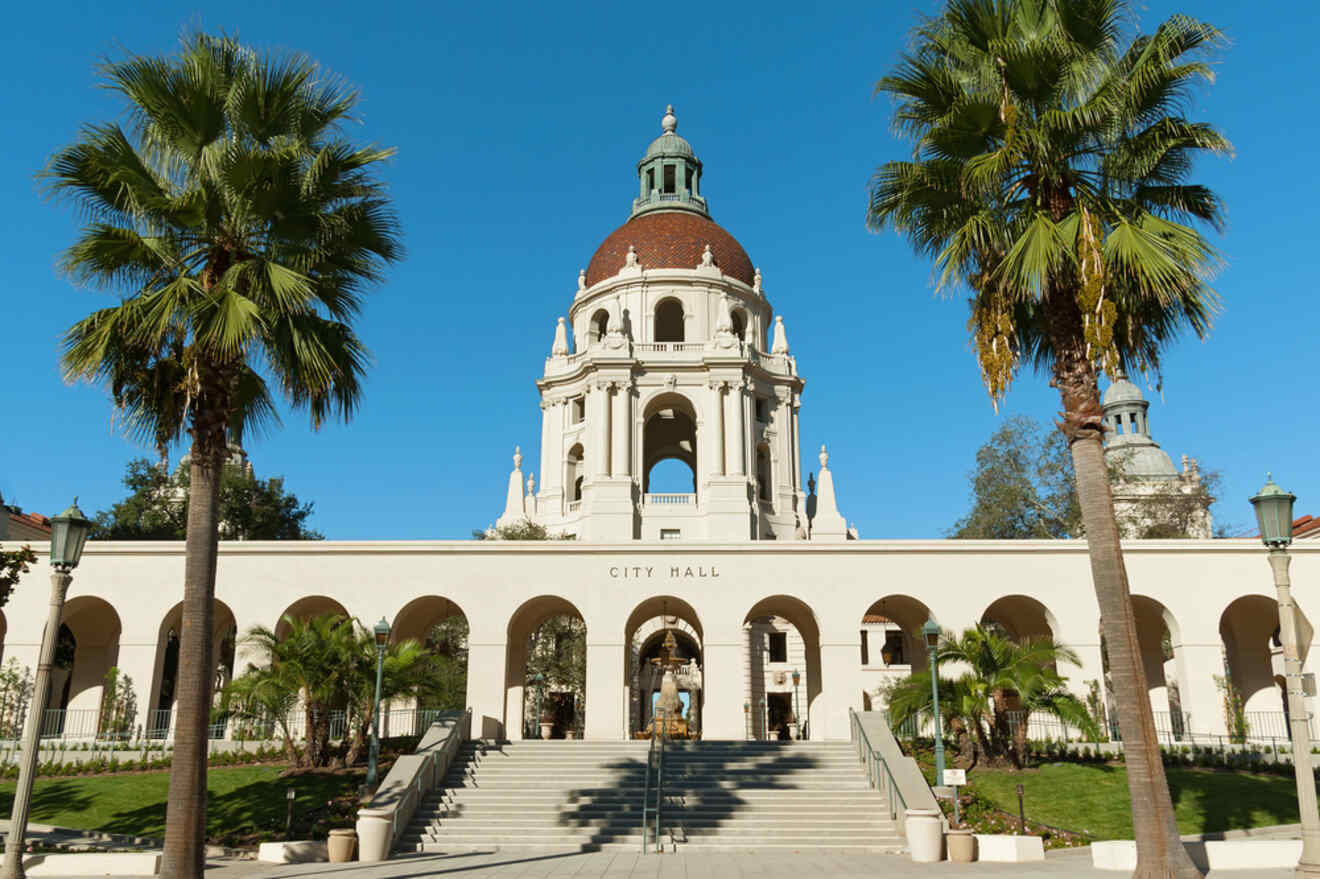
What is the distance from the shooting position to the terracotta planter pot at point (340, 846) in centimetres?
1812

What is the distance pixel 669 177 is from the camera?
5675 cm

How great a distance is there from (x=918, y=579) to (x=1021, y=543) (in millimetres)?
3209

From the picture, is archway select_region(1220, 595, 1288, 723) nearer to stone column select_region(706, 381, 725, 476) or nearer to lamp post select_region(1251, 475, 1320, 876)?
lamp post select_region(1251, 475, 1320, 876)

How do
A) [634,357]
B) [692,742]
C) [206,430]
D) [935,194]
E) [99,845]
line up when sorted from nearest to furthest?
1. [206,430]
2. [935,194]
3. [99,845]
4. [692,742]
5. [634,357]

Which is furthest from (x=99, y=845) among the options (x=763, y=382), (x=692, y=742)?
(x=763, y=382)

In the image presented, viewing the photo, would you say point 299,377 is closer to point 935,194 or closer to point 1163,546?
point 935,194

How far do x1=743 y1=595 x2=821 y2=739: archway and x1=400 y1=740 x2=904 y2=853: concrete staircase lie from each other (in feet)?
21.4

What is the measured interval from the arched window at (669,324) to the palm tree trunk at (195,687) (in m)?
38.1

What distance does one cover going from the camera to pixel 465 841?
1991cm

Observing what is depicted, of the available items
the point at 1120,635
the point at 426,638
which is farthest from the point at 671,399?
the point at 1120,635

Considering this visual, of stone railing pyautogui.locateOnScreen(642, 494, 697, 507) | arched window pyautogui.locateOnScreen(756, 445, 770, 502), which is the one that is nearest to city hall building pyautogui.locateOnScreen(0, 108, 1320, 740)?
stone railing pyautogui.locateOnScreen(642, 494, 697, 507)

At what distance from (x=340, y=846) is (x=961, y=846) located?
10.9 m

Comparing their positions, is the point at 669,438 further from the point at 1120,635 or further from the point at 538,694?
the point at 1120,635

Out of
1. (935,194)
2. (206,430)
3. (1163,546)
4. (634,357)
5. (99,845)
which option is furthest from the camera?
(634,357)
